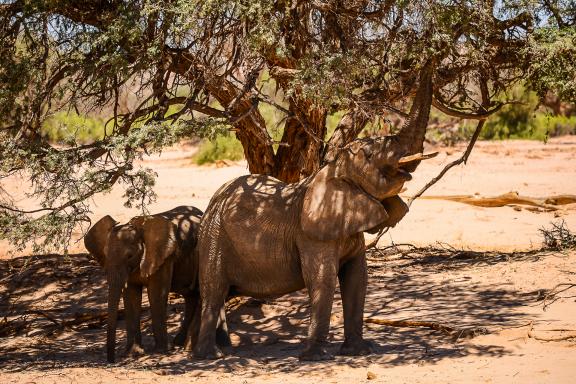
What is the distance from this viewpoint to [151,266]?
10133 millimetres

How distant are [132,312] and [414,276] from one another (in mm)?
3570

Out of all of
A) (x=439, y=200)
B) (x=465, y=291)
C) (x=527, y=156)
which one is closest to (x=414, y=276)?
(x=465, y=291)

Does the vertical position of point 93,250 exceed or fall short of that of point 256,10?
it falls short

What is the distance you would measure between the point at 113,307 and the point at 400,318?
298 cm

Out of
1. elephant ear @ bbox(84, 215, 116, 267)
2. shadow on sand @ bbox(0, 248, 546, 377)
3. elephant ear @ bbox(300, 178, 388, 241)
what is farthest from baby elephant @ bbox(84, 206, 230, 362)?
elephant ear @ bbox(300, 178, 388, 241)

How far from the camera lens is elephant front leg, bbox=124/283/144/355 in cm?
1020

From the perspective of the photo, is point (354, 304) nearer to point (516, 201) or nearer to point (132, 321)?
point (132, 321)

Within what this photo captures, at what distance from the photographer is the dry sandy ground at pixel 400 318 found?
28.0 feet

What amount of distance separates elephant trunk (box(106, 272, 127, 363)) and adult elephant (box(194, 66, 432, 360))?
810 millimetres

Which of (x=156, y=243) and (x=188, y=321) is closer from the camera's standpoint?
(x=156, y=243)

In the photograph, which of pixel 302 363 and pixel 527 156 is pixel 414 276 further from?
pixel 527 156

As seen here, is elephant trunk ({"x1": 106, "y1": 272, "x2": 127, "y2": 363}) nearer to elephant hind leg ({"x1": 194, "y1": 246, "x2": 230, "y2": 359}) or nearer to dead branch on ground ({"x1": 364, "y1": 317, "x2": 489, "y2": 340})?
elephant hind leg ({"x1": 194, "y1": 246, "x2": 230, "y2": 359})

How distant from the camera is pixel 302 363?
8.97 meters

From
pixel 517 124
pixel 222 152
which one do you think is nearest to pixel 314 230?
pixel 222 152
